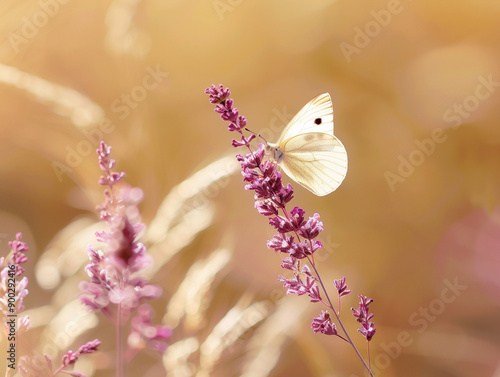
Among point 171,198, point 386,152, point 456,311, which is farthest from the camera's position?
point 386,152

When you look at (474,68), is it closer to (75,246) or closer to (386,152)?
(386,152)

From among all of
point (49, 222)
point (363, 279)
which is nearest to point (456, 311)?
Result: point (363, 279)

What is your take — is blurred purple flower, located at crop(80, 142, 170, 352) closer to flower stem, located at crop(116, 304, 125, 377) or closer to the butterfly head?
flower stem, located at crop(116, 304, 125, 377)

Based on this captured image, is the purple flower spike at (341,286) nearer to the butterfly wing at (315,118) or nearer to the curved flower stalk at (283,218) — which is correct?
the curved flower stalk at (283,218)

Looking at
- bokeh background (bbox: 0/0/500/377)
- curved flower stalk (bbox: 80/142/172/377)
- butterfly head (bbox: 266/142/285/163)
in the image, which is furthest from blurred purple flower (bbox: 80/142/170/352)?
bokeh background (bbox: 0/0/500/377)

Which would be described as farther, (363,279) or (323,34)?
(323,34)
